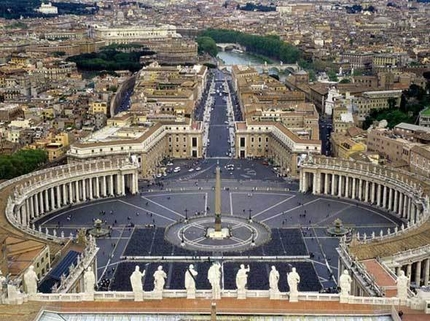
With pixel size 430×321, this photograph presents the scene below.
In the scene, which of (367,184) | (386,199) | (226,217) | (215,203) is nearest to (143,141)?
(226,217)

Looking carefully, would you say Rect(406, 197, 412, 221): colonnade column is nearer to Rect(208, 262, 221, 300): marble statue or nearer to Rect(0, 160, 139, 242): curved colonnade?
Rect(0, 160, 139, 242): curved colonnade

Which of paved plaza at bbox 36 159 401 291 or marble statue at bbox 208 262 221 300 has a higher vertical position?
marble statue at bbox 208 262 221 300

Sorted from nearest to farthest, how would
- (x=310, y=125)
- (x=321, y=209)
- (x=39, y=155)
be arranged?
(x=321, y=209), (x=39, y=155), (x=310, y=125)

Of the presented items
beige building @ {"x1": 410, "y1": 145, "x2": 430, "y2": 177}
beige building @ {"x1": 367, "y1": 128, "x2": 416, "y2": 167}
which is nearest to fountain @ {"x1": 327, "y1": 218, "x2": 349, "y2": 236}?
beige building @ {"x1": 410, "y1": 145, "x2": 430, "y2": 177}

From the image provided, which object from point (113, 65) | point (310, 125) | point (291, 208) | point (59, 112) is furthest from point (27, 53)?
point (291, 208)

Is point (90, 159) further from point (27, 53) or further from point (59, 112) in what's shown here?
point (27, 53)
